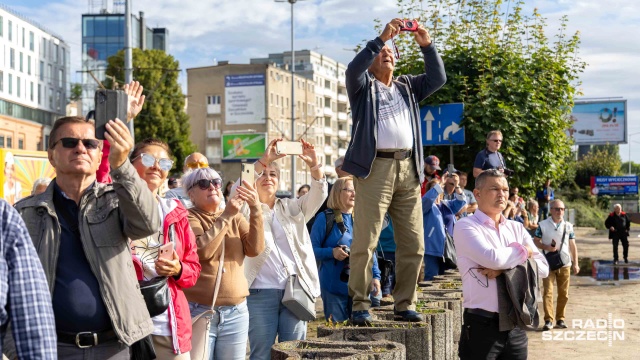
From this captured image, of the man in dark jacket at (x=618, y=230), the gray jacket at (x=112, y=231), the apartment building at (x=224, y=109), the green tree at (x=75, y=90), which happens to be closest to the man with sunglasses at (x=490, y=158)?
the gray jacket at (x=112, y=231)

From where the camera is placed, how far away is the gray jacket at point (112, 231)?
13.4 feet

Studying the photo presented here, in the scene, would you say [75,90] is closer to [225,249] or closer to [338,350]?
[225,249]

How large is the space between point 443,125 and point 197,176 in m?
9.48

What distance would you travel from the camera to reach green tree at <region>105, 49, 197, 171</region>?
7475 centimetres

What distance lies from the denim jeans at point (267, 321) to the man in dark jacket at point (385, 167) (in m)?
0.66

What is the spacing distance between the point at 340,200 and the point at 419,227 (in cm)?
192

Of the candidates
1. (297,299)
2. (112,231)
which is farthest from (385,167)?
(112,231)

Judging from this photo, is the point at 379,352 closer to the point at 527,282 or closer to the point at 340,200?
the point at 527,282

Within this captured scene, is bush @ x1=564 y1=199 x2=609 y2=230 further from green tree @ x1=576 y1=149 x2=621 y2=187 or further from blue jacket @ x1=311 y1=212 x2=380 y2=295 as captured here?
blue jacket @ x1=311 y1=212 x2=380 y2=295

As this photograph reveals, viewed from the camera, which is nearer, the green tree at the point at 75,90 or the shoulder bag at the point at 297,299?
the shoulder bag at the point at 297,299

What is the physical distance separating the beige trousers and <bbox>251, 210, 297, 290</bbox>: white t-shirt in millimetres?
636

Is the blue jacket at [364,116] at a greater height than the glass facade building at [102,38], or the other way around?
the glass facade building at [102,38]

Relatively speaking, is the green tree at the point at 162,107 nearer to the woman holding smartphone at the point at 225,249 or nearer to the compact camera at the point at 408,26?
the compact camera at the point at 408,26

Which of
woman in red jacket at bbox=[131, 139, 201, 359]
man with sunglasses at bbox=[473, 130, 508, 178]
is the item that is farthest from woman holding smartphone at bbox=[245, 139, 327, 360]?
man with sunglasses at bbox=[473, 130, 508, 178]
